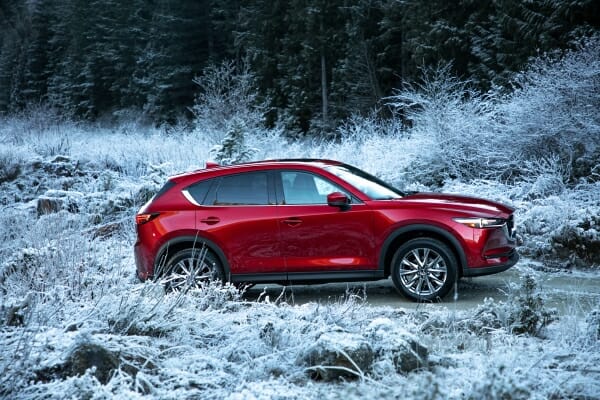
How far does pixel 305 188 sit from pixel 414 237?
1375 mm

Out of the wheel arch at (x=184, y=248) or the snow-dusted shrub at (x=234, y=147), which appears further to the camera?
the snow-dusted shrub at (x=234, y=147)

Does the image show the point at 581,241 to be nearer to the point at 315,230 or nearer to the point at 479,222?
the point at 479,222

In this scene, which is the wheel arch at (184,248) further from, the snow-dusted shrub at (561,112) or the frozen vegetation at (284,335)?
the snow-dusted shrub at (561,112)

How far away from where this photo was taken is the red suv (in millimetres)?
7746

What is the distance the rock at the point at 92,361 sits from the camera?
432 centimetres

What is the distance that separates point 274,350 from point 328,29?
36293mm

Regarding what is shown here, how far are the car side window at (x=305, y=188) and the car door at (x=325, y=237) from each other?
0.05ft

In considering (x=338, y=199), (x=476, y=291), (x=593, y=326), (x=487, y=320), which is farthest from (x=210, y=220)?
(x=593, y=326)

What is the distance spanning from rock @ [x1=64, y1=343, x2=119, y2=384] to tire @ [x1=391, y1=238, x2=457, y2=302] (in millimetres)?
4069

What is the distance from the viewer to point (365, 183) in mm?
8422

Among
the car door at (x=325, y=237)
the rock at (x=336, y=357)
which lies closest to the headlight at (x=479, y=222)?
the car door at (x=325, y=237)

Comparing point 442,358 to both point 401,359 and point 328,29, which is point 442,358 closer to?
point 401,359

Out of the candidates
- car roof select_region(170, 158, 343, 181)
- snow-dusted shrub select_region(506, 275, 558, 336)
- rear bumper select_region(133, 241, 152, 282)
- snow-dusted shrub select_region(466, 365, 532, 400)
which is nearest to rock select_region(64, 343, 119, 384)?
snow-dusted shrub select_region(466, 365, 532, 400)

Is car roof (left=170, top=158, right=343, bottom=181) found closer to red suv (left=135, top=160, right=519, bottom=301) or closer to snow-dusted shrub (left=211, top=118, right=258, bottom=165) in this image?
red suv (left=135, top=160, right=519, bottom=301)
